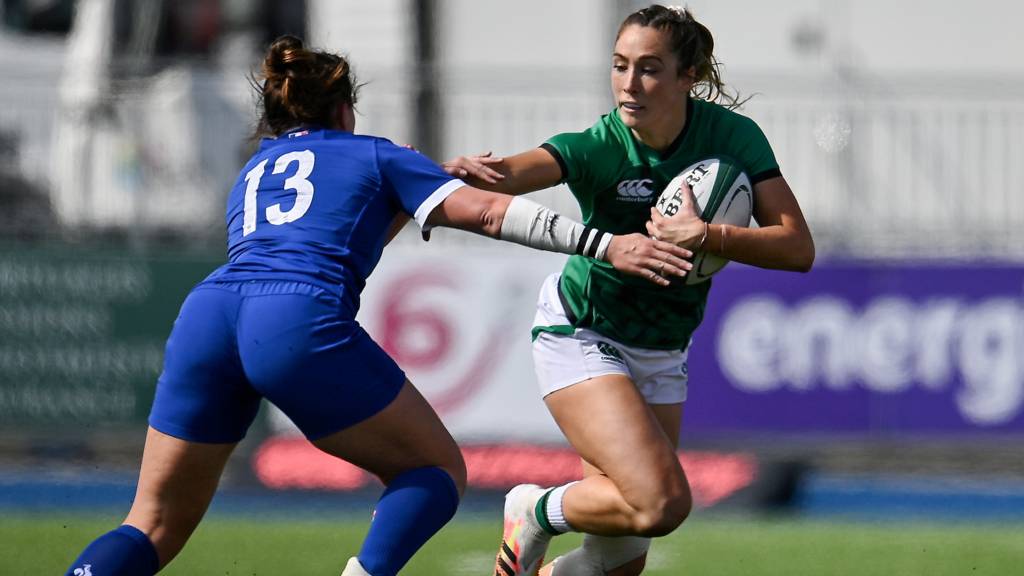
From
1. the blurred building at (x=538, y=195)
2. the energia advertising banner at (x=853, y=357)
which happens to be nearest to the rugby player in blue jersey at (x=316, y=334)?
the blurred building at (x=538, y=195)

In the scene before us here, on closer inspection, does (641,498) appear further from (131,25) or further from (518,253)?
(131,25)

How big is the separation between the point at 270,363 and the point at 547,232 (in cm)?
88

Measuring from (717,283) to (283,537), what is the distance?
376cm

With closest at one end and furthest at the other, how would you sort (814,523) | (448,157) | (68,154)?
(814,523) → (68,154) → (448,157)

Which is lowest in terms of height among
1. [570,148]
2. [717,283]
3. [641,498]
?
[717,283]

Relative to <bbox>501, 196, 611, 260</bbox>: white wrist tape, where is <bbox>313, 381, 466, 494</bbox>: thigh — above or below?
below

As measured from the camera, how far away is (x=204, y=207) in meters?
11.8

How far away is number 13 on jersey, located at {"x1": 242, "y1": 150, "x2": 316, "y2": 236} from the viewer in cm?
461

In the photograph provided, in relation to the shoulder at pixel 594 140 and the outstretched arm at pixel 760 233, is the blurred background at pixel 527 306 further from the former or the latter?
the shoulder at pixel 594 140

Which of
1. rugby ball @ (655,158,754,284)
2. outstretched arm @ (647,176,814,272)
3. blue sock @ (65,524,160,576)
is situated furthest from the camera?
rugby ball @ (655,158,754,284)

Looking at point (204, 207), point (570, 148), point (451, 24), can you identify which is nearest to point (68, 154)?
point (204, 207)

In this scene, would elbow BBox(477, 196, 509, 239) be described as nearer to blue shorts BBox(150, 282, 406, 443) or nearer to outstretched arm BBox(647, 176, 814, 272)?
blue shorts BBox(150, 282, 406, 443)

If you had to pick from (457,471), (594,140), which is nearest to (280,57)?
(594,140)

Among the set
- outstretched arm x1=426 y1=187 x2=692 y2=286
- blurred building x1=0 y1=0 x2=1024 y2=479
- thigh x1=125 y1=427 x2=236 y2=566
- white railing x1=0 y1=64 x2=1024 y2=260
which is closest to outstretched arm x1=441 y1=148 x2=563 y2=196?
outstretched arm x1=426 y1=187 x2=692 y2=286
